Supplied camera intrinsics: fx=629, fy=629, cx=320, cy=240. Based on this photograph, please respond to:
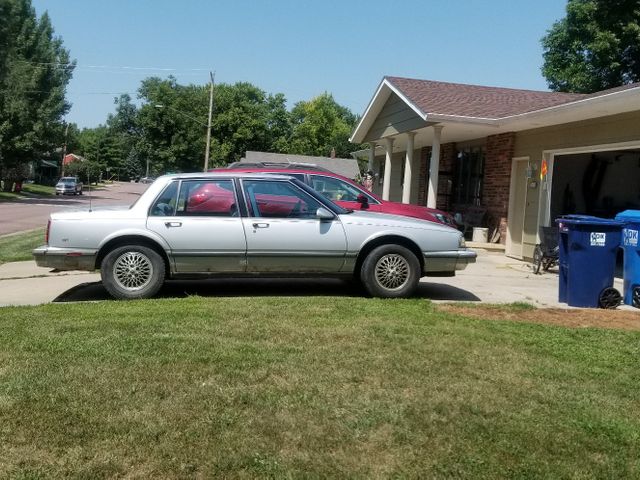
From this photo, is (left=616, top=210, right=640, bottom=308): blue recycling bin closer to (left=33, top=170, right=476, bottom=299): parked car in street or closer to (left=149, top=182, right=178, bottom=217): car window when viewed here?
(left=33, top=170, right=476, bottom=299): parked car in street

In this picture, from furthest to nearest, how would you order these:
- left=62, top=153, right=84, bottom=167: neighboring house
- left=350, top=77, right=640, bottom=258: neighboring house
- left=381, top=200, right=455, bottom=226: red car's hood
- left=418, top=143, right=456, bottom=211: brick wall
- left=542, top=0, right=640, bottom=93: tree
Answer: left=62, top=153, right=84, bottom=167: neighboring house < left=542, top=0, right=640, bottom=93: tree < left=418, top=143, right=456, bottom=211: brick wall < left=350, top=77, right=640, bottom=258: neighboring house < left=381, top=200, right=455, bottom=226: red car's hood

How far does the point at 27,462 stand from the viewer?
321cm

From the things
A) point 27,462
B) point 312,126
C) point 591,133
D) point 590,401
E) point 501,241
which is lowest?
point 27,462

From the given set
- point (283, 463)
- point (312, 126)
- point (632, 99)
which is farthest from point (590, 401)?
point (312, 126)

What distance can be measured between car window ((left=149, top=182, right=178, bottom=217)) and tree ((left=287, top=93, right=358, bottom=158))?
76.9 meters

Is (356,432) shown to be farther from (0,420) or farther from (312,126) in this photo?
(312,126)

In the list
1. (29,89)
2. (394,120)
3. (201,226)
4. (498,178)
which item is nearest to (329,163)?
(29,89)

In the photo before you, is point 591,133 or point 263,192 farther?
point 591,133

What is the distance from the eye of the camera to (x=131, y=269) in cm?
753

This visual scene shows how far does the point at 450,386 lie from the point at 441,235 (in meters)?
3.87

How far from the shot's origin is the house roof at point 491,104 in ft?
34.1

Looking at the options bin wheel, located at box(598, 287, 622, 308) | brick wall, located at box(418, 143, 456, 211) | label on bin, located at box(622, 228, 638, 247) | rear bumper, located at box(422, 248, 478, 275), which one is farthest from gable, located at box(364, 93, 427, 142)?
bin wheel, located at box(598, 287, 622, 308)

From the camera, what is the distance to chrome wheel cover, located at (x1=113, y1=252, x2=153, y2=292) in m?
7.52

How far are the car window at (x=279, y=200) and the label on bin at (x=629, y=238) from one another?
4004mm
